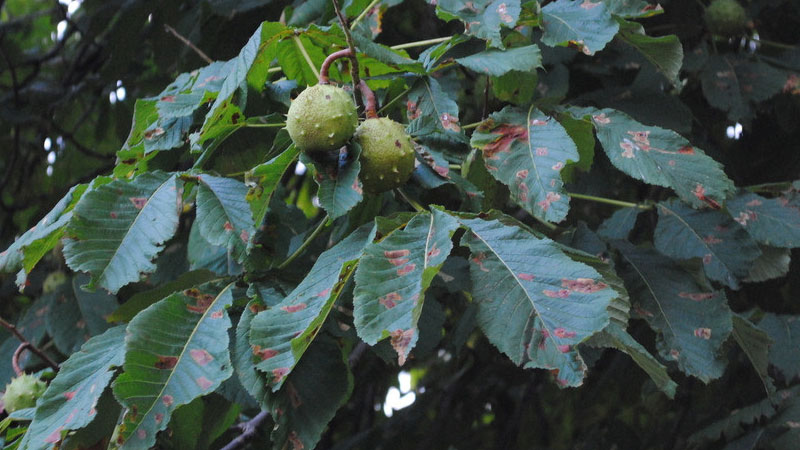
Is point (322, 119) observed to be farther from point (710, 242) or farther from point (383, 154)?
point (710, 242)

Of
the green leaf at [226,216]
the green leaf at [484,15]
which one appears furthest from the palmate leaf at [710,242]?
the green leaf at [226,216]

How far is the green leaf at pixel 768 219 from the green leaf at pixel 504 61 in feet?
2.09

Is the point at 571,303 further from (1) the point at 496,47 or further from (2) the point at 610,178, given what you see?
(2) the point at 610,178

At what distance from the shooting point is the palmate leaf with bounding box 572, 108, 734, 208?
1512 millimetres

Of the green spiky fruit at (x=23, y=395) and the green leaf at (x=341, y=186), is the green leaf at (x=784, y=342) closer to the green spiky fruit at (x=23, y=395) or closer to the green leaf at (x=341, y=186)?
the green leaf at (x=341, y=186)

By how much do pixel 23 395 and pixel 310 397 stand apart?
74 cm

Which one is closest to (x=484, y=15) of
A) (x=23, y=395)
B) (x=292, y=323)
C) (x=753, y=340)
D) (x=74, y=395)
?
(x=292, y=323)

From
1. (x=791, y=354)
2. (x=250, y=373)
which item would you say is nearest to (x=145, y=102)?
(x=250, y=373)

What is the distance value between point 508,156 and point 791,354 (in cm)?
98

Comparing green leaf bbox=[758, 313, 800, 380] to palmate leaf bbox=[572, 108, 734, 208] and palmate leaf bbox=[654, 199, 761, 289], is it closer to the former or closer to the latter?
palmate leaf bbox=[654, 199, 761, 289]

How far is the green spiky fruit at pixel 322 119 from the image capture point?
135 cm

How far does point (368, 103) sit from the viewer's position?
4.84 ft

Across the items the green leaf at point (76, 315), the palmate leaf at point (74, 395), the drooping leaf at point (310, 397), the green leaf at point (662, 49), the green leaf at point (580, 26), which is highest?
the green leaf at point (580, 26)

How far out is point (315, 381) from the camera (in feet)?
4.66
